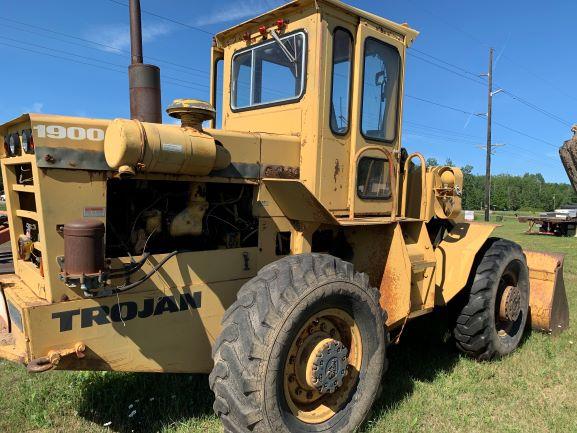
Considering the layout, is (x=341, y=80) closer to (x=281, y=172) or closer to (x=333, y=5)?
(x=333, y=5)

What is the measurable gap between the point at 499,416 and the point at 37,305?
3430 millimetres

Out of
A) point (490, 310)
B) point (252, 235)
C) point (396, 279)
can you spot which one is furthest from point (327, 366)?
point (490, 310)

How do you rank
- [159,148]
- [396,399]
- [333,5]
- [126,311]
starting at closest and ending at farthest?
[159,148], [126,311], [333,5], [396,399]

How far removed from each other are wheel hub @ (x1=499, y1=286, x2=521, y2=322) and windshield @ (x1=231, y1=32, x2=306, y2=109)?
303 cm

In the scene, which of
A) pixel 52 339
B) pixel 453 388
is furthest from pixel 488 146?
pixel 52 339

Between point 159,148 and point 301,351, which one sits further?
point 301,351

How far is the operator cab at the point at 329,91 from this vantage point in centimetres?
367

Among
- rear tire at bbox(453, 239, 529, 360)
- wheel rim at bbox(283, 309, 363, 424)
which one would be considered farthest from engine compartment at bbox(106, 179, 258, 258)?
rear tire at bbox(453, 239, 529, 360)

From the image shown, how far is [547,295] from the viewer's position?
A: 228 inches

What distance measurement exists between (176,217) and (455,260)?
278 centimetres

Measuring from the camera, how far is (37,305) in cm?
273

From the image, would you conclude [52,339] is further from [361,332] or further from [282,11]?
[282,11]

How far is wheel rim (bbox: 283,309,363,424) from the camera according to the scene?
3.18 meters

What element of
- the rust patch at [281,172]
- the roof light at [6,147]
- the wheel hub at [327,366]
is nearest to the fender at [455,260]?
the wheel hub at [327,366]
